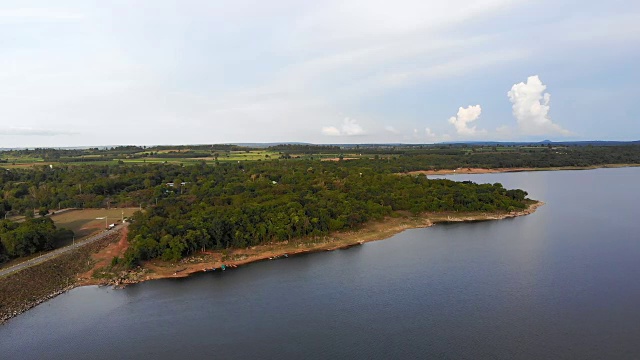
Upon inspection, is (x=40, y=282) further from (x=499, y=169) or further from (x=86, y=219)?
(x=499, y=169)

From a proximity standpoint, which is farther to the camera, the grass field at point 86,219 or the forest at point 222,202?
the grass field at point 86,219

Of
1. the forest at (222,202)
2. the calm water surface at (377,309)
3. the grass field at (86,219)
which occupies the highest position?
the forest at (222,202)

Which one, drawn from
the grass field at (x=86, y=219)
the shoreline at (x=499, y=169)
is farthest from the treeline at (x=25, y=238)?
the shoreline at (x=499, y=169)

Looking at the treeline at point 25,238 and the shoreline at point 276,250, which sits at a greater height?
the treeline at point 25,238

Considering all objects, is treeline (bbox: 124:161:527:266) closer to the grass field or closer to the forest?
the forest

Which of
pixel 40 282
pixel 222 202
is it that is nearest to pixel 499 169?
pixel 222 202

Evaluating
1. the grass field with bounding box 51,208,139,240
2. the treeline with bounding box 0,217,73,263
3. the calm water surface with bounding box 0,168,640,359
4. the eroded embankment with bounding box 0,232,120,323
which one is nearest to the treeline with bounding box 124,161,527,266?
the eroded embankment with bounding box 0,232,120,323

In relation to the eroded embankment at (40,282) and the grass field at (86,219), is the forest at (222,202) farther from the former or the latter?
the eroded embankment at (40,282)
